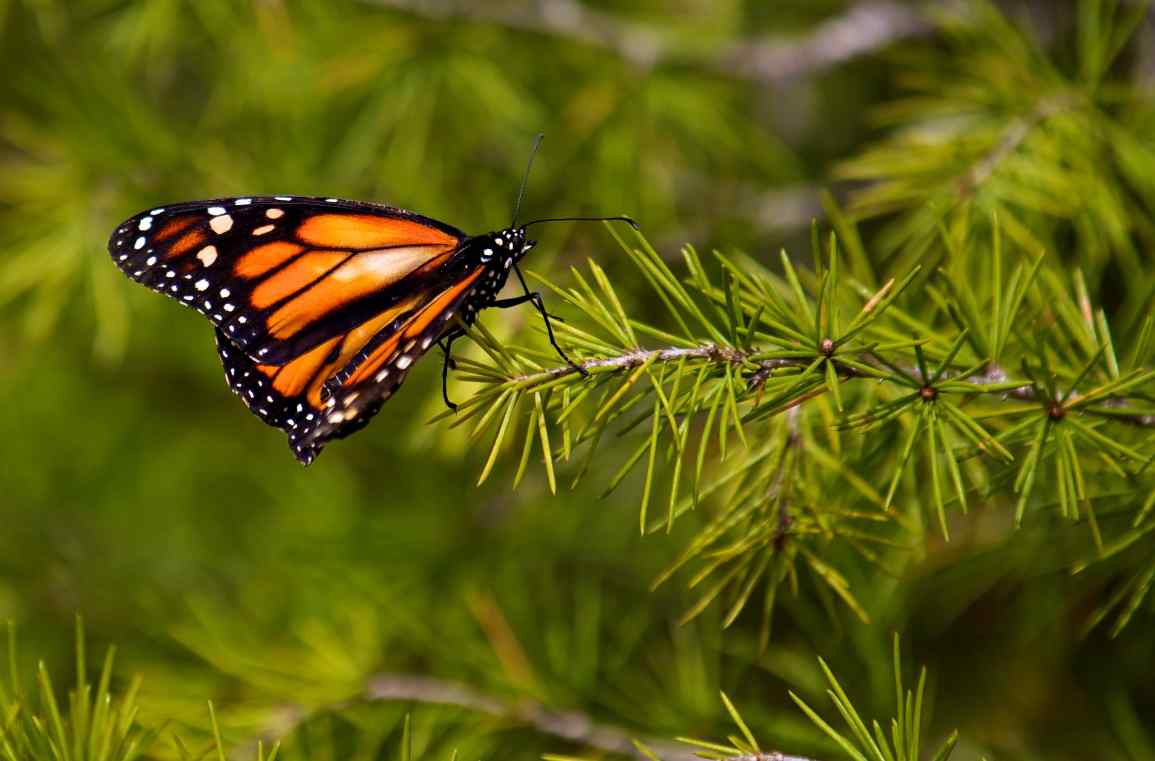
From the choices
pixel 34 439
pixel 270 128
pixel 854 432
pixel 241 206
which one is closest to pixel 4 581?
pixel 34 439

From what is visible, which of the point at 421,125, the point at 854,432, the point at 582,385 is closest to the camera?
the point at 582,385

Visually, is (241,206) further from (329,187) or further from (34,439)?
(34,439)

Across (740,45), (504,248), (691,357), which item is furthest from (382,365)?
(740,45)

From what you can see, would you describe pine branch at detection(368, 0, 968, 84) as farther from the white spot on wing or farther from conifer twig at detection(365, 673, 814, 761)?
conifer twig at detection(365, 673, 814, 761)

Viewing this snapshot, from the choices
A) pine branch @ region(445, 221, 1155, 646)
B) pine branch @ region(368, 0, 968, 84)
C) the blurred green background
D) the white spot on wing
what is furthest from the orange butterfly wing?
pine branch @ region(368, 0, 968, 84)

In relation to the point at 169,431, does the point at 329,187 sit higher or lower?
higher

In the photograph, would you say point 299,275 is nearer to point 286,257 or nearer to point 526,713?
point 286,257

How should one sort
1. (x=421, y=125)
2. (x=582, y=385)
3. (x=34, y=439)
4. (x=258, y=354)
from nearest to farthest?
(x=582, y=385), (x=258, y=354), (x=421, y=125), (x=34, y=439)
